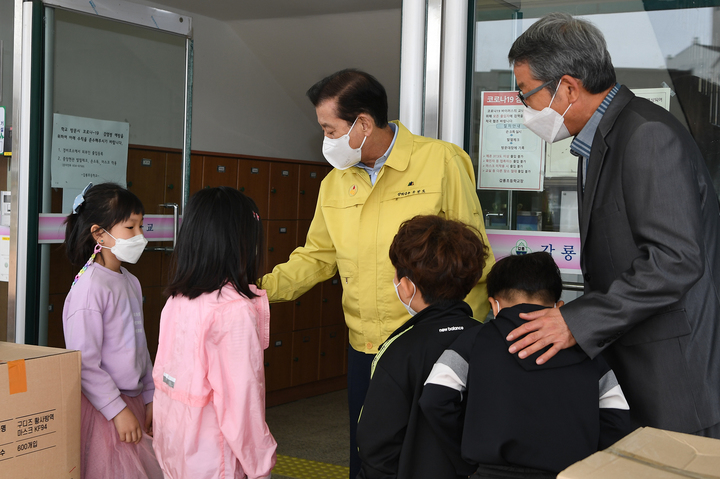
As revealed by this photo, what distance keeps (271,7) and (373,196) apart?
105 inches

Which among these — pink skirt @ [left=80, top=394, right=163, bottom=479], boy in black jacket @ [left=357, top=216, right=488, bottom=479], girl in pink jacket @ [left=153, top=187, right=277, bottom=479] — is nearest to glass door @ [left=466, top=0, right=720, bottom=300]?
boy in black jacket @ [left=357, top=216, right=488, bottom=479]

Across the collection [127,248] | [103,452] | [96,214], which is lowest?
[103,452]

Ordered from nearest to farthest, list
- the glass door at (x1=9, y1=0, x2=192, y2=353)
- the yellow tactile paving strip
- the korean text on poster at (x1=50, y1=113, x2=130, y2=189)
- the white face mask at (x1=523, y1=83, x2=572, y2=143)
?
1. the white face mask at (x1=523, y1=83, x2=572, y2=143)
2. the glass door at (x1=9, y1=0, x2=192, y2=353)
3. the korean text on poster at (x1=50, y1=113, x2=130, y2=189)
4. the yellow tactile paving strip

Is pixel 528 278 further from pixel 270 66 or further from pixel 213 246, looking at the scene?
pixel 270 66

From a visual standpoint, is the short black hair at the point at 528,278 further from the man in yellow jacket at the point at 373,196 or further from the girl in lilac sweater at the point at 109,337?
the girl in lilac sweater at the point at 109,337

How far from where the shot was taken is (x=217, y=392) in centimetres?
151

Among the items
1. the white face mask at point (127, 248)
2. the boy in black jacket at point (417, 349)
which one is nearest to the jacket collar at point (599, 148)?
the boy in black jacket at point (417, 349)

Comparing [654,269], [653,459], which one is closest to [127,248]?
[654,269]

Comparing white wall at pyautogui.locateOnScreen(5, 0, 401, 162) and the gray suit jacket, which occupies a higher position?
white wall at pyautogui.locateOnScreen(5, 0, 401, 162)

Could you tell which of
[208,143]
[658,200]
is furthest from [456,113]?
[208,143]

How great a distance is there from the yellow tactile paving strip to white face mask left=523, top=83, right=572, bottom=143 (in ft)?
7.32

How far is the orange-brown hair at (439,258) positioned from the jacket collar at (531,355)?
127 millimetres

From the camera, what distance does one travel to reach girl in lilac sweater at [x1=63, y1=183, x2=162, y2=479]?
190 cm

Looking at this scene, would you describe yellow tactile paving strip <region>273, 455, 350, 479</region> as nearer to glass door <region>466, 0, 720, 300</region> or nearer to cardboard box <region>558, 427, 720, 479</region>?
glass door <region>466, 0, 720, 300</region>
